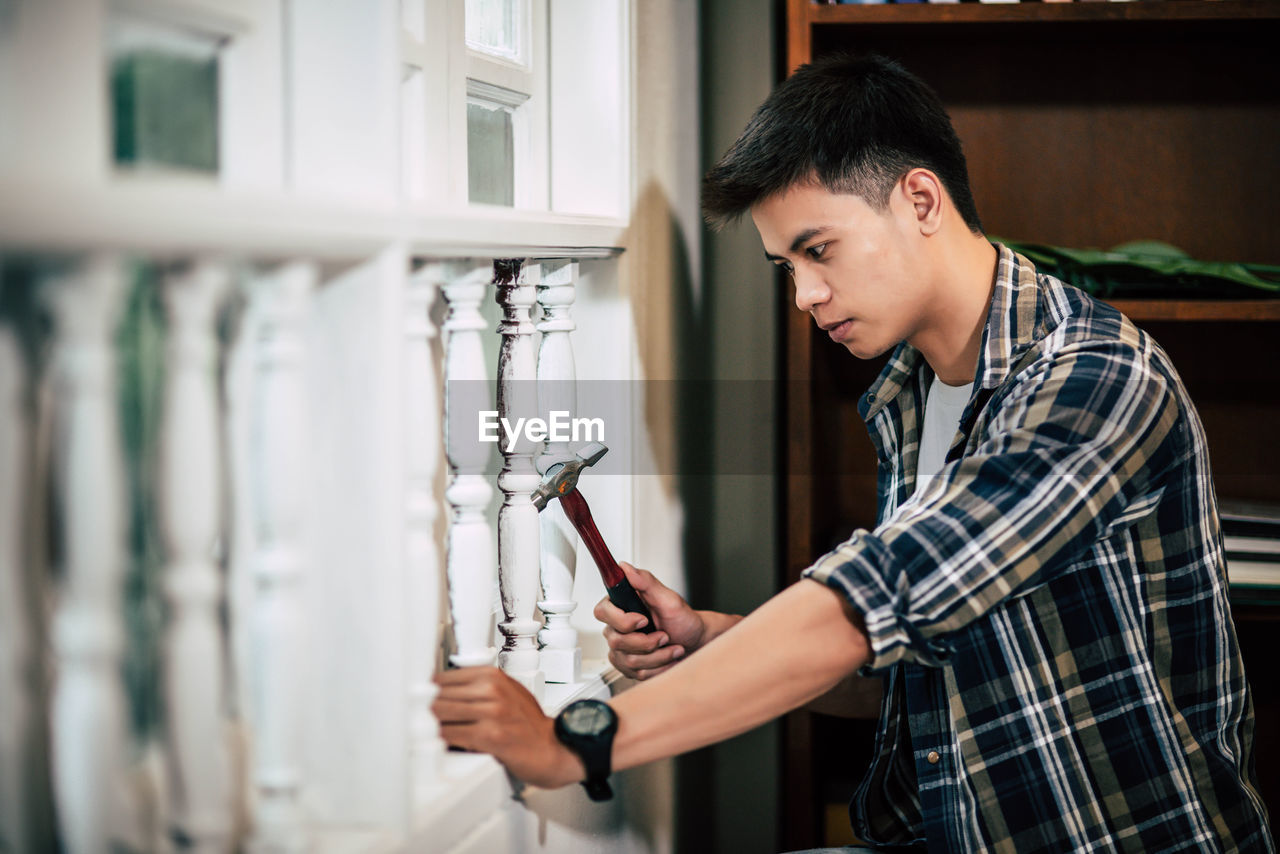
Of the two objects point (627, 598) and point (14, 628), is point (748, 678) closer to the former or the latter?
point (627, 598)

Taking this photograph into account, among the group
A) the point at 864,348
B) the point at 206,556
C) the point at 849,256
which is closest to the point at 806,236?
the point at 849,256

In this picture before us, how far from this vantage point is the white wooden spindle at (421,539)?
0.88 meters

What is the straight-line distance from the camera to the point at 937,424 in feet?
4.66

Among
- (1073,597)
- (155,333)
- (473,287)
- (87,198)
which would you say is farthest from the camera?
(1073,597)

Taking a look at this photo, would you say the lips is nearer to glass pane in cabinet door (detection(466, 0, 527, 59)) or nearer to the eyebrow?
the eyebrow

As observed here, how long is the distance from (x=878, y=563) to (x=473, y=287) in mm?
446

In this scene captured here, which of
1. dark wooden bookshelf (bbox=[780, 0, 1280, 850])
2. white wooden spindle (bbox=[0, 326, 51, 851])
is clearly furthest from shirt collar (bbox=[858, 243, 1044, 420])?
white wooden spindle (bbox=[0, 326, 51, 851])

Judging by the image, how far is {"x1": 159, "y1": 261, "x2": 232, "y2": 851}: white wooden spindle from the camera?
65 centimetres

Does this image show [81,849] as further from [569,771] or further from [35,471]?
[569,771]

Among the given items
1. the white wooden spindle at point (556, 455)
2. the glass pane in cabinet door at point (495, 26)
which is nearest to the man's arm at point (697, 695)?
the white wooden spindle at point (556, 455)

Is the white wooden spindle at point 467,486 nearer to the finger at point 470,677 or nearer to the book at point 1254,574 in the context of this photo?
the finger at point 470,677

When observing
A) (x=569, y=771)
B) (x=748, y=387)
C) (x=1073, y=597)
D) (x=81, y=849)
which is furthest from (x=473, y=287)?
(x=748, y=387)

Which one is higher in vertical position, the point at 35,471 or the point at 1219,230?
the point at 1219,230

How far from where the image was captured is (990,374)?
3.86 ft
